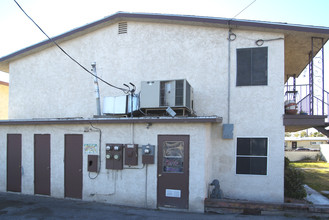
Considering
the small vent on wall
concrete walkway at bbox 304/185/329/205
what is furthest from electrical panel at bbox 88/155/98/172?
concrete walkway at bbox 304/185/329/205

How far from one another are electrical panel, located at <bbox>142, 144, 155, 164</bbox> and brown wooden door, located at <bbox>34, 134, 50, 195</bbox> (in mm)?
3977

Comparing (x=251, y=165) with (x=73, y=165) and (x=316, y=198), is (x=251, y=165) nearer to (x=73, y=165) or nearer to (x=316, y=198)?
(x=316, y=198)

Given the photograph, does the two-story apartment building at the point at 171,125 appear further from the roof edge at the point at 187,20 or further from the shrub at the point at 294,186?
the shrub at the point at 294,186

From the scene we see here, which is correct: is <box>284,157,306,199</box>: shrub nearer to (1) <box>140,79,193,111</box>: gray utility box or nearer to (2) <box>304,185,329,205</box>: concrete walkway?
(2) <box>304,185,329,205</box>: concrete walkway

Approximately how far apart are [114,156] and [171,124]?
2.19m

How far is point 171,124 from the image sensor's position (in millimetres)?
7660

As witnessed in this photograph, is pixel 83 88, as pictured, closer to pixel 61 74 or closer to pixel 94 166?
pixel 61 74

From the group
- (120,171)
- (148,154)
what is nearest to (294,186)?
(148,154)

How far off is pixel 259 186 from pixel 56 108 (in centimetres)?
919

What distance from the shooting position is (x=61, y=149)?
8.83 metres

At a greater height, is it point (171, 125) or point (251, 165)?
point (171, 125)

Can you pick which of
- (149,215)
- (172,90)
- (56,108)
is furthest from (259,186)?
(56,108)

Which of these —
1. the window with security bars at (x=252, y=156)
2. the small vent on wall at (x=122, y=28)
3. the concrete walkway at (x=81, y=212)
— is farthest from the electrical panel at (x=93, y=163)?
the small vent on wall at (x=122, y=28)

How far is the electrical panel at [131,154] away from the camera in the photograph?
7.75 m
